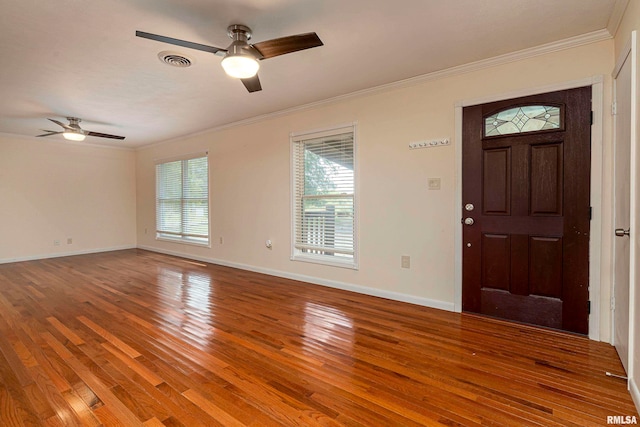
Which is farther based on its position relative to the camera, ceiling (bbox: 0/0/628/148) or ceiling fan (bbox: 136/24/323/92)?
ceiling (bbox: 0/0/628/148)

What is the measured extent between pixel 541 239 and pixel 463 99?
1.55 m

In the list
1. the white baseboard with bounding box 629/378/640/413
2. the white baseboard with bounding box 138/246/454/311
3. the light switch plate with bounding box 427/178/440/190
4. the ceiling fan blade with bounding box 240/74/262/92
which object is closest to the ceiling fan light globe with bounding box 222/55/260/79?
the ceiling fan blade with bounding box 240/74/262/92

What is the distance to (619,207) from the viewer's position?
2.25 m

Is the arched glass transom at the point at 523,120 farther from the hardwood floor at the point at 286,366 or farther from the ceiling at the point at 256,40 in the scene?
the hardwood floor at the point at 286,366

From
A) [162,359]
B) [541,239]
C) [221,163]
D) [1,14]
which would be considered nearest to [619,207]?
[541,239]

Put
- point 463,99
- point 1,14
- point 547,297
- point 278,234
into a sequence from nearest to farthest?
point 1,14 → point 547,297 → point 463,99 → point 278,234

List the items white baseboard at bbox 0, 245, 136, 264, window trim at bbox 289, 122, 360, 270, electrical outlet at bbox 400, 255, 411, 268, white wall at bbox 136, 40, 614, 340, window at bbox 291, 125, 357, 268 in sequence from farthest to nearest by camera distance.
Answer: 1. white baseboard at bbox 0, 245, 136, 264
2. window at bbox 291, 125, 357, 268
3. window trim at bbox 289, 122, 360, 270
4. electrical outlet at bbox 400, 255, 411, 268
5. white wall at bbox 136, 40, 614, 340

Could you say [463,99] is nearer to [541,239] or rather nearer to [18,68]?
[541,239]

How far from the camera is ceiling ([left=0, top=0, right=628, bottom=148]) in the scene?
7.04 feet

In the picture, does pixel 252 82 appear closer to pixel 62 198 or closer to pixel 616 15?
pixel 616 15

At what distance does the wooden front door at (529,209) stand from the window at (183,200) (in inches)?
186

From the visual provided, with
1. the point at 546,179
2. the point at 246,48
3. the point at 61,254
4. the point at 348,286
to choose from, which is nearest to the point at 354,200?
the point at 348,286

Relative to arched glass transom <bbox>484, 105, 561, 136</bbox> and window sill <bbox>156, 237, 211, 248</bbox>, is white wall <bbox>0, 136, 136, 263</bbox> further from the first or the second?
arched glass transom <bbox>484, 105, 561, 136</bbox>

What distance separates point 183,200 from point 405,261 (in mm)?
4956
